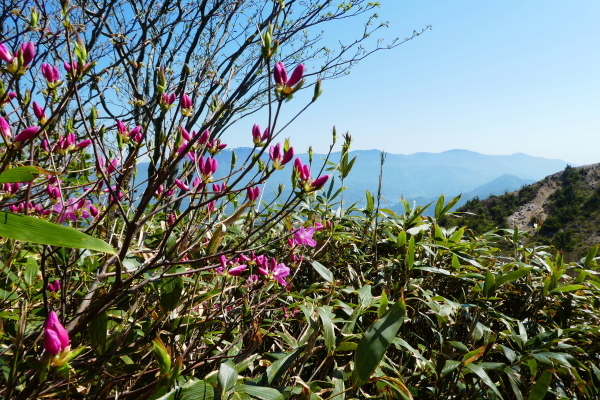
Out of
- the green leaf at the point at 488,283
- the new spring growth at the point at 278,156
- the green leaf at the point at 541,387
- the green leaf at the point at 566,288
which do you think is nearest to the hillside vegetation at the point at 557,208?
the green leaf at the point at 566,288

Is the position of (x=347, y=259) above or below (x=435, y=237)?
below

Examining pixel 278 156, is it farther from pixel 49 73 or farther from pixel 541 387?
pixel 541 387

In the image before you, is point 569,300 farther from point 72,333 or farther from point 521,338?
point 72,333

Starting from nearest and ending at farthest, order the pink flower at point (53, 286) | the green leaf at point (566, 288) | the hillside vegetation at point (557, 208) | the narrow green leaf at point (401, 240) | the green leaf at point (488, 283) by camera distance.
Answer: the pink flower at point (53, 286)
the green leaf at point (488, 283)
the green leaf at point (566, 288)
the narrow green leaf at point (401, 240)
the hillside vegetation at point (557, 208)

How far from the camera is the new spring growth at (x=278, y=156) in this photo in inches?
34.9

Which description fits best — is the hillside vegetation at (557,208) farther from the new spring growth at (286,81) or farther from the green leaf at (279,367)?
the new spring growth at (286,81)

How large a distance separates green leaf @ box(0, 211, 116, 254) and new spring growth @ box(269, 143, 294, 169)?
1.61 ft

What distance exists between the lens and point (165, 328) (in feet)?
3.52

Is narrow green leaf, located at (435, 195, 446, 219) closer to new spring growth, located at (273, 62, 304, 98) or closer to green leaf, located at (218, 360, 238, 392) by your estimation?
new spring growth, located at (273, 62, 304, 98)

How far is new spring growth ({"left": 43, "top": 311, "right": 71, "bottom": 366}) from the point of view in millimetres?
501

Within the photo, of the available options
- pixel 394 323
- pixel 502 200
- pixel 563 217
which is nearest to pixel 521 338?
pixel 394 323

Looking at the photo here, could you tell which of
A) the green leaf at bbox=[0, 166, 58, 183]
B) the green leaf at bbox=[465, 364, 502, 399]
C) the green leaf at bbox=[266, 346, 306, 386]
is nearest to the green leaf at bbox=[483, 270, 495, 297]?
the green leaf at bbox=[465, 364, 502, 399]

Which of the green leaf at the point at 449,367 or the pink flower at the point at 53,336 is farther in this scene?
the green leaf at the point at 449,367

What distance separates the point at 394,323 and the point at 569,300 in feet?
3.74
